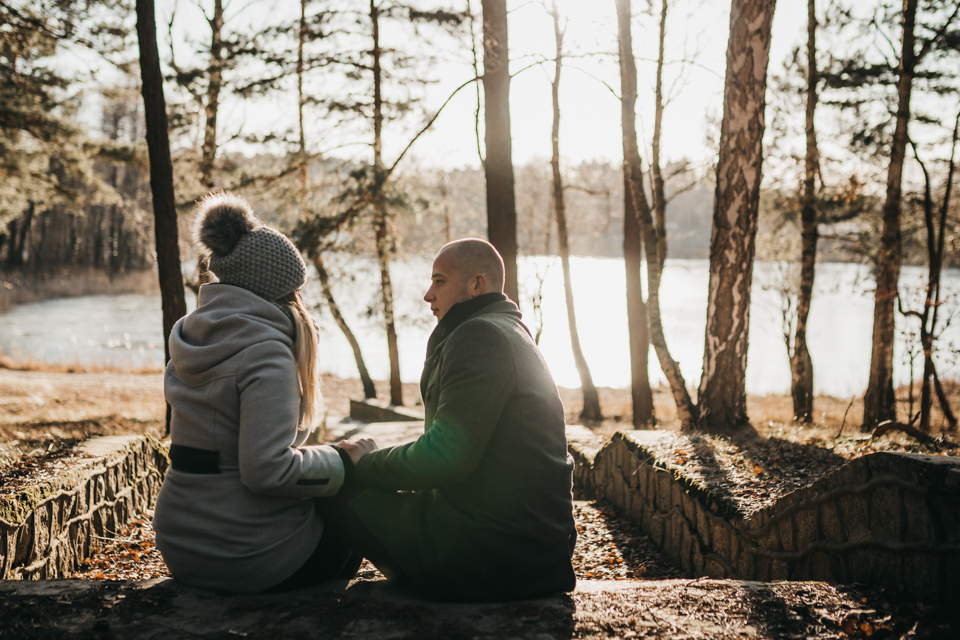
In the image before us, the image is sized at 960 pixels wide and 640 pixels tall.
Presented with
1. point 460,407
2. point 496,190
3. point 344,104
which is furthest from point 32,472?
point 344,104

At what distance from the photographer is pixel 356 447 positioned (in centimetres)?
245

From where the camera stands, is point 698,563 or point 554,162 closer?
point 698,563

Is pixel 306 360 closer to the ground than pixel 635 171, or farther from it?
closer to the ground

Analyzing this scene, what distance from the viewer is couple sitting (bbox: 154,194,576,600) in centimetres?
212

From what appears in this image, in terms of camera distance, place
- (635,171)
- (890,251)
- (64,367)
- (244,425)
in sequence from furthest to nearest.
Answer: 1. (64,367)
2. (890,251)
3. (635,171)
4. (244,425)

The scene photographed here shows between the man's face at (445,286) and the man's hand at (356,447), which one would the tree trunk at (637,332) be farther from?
the man's hand at (356,447)

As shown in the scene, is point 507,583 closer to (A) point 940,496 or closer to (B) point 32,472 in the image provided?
(A) point 940,496

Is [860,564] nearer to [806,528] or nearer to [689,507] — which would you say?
[806,528]

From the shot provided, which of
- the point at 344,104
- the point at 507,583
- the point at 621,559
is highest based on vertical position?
the point at 344,104

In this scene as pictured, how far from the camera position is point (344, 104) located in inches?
525

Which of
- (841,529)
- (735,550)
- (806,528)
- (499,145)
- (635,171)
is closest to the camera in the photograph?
(841,529)

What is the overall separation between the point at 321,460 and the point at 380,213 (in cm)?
976

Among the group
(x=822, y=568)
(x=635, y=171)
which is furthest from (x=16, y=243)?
(x=822, y=568)

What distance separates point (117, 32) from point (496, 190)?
281 inches
